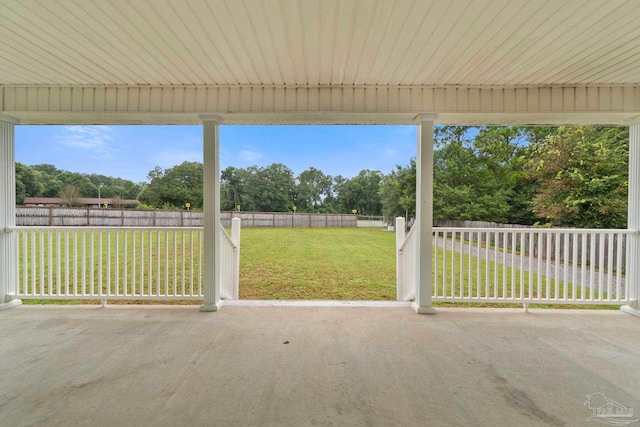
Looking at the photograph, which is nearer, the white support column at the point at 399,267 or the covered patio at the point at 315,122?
the covered patio at the point at 315,122

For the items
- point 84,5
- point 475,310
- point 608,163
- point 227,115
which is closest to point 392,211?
point 608,163

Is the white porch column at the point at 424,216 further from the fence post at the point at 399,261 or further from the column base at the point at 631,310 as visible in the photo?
the column base at the point at 631,310

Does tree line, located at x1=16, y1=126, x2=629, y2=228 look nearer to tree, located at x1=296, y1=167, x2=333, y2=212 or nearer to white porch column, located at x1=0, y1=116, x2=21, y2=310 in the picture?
white porch column, located at x1=0, y1=116, x2=21, y2=310

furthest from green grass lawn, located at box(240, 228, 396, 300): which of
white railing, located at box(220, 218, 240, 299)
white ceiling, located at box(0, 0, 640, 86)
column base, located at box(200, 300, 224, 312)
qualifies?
white ceiling, located at box(0, 0, 640, 86)

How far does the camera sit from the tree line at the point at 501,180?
6078 millimetres

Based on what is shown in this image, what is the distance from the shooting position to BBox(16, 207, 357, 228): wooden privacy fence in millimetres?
6277

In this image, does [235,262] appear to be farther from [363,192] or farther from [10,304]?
[363,192]

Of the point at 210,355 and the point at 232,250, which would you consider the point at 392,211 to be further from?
the point at 210,355

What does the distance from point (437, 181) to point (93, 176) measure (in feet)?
→ 46.9

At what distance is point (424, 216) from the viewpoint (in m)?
3.03

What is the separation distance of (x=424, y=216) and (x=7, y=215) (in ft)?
15.8

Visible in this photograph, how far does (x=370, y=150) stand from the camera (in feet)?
87.7

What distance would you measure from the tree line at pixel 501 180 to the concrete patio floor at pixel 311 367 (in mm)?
2776

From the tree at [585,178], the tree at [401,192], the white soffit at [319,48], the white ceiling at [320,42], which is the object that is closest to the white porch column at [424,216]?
the white soffit at [319,48]
